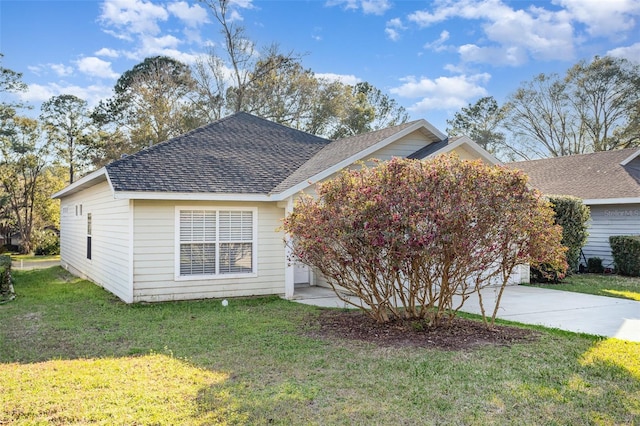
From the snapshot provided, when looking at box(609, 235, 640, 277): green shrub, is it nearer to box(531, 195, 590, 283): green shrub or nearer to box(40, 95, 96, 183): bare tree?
box(531, 195, 590, 283): green shrub

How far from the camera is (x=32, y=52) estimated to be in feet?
56.7

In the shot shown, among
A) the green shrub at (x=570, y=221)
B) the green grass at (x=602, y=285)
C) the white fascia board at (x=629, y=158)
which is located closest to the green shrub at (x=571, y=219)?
the green shrub at (x=570, y=221)

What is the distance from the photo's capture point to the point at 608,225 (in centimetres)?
1540

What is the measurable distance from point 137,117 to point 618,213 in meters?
27.9

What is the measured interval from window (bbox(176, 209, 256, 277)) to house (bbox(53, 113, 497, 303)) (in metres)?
0.02

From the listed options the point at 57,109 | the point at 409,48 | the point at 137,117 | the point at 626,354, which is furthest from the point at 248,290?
the point at 57,109

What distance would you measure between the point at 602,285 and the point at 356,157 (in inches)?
299

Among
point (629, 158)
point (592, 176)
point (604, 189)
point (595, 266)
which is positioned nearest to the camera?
point (595, 266)

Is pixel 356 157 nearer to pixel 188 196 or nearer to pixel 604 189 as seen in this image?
pixel 188 196

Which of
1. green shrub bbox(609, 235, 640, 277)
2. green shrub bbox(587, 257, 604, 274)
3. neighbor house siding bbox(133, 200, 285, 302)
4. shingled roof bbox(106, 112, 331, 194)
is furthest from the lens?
green shrub bbox(587, 257, 604, 274)

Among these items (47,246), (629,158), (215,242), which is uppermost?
(629,158)

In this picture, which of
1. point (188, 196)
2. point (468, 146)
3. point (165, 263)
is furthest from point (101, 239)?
point (468, 146)

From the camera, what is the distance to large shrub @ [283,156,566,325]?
244 inches

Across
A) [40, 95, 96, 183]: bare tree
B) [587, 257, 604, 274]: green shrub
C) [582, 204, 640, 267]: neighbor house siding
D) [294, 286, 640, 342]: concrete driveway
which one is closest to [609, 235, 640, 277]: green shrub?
[587, 257, 604, 274]: green shrub
